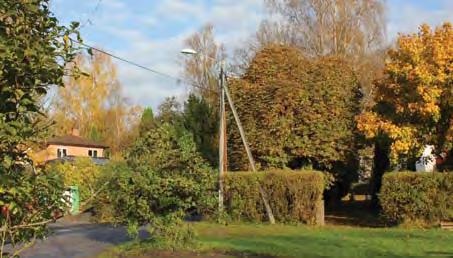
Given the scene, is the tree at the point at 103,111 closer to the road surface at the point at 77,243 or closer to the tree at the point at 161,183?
the road surface at the point at 77,243

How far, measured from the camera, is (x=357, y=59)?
131 feet

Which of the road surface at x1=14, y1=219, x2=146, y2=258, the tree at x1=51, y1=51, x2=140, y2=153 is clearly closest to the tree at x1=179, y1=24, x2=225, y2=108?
the tree at x1=51, y1=51, x2=140, y2=153

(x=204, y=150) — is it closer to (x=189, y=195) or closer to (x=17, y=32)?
(x=189, y=195)

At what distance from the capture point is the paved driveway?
15.4 metres

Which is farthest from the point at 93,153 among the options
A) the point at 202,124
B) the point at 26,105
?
the point at 26,105

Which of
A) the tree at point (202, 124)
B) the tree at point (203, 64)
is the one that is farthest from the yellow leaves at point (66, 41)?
the tree at point (203, 64)

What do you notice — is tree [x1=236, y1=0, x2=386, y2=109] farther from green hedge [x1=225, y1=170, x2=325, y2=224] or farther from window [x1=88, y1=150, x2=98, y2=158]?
window [x1=88, y1=150, x2=98, y2=158]

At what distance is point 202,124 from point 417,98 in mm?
15606

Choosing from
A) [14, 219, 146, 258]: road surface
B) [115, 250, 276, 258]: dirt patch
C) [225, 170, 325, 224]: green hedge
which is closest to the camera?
[115, 250, 276, 258]: dirt patch

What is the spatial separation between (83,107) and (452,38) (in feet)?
170

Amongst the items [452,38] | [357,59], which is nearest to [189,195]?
[452,38]

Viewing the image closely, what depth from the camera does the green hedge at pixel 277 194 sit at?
75.4 feet

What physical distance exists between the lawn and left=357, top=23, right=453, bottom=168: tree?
4.50 metres

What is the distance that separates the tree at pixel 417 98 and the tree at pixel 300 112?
2.65 meters
